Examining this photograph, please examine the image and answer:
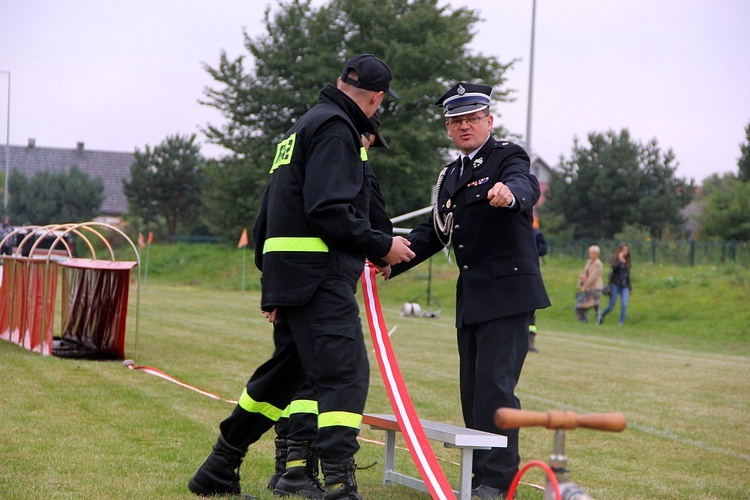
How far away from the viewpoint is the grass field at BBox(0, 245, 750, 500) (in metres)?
5.46

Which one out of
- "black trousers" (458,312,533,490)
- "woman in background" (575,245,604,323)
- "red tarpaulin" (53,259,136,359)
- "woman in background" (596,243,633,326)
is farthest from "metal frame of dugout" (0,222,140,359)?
"woman in background" (596,243,633,326)

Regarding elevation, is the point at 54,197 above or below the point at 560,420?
above

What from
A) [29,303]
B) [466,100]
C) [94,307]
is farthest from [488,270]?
[29,303]

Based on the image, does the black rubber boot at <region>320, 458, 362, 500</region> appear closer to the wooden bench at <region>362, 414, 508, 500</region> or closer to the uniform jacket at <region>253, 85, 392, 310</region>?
the wooden bench at <region>362, 414, 508, 500</region>

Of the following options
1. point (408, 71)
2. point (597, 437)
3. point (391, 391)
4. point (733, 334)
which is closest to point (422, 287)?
point (733, 334)

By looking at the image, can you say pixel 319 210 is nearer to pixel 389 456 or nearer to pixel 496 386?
pixel 496 386

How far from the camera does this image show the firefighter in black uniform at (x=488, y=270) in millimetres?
5016

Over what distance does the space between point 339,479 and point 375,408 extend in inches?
163

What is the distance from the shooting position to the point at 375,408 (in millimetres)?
8414

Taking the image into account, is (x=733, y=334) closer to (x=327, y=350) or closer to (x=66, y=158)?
(x=327, y=350)

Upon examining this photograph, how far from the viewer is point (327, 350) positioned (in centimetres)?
430

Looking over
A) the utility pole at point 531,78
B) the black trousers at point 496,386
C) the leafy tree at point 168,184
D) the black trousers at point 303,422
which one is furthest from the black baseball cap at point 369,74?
the leafy tree at point 168,184

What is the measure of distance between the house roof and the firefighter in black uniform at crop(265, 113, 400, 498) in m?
66.9

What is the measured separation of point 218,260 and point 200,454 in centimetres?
3670
